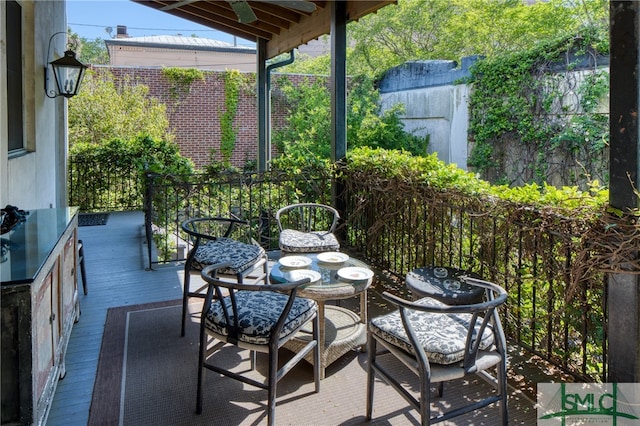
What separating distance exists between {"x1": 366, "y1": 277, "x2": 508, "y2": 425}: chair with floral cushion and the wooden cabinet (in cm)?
137

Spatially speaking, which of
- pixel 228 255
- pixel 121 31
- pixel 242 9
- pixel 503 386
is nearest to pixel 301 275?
pixel 228 255

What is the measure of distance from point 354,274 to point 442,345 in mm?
949

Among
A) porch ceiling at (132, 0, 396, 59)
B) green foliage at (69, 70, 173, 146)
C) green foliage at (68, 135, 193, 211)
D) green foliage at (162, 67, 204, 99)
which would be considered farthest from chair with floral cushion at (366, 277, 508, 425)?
green foliage at (162, 67, 204, 99)

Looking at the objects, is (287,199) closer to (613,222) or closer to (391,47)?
(613,222)

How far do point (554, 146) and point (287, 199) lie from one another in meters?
4.63

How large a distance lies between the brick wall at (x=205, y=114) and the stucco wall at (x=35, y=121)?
215 inches

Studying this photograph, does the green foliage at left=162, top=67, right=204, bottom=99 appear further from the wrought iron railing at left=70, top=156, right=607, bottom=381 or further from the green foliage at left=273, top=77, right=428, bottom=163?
the wrought iron railing at left=70, top=156, right=607, bottom=381

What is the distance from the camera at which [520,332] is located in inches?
115

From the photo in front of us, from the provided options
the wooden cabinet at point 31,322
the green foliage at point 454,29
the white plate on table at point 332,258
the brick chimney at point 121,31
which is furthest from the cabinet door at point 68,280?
the brick chimney at point 121,31

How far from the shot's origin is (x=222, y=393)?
8.10 ft

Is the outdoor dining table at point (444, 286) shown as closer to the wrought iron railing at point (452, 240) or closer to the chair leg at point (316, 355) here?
the wrought iron railing at point (452, 240)

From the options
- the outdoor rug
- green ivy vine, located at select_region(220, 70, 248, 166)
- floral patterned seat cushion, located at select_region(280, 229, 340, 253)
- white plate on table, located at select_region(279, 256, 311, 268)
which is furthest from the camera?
green ivy vine, located at select_region(220, 70, 248, 166)

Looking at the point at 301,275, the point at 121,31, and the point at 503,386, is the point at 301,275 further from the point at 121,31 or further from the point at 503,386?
the point at 121,31

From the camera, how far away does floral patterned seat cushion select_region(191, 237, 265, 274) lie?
10.2ft
